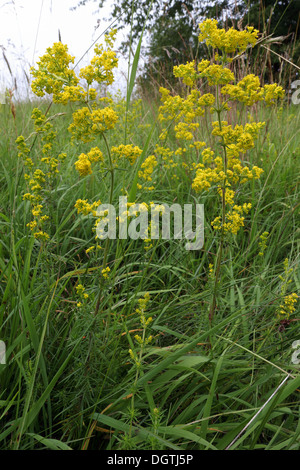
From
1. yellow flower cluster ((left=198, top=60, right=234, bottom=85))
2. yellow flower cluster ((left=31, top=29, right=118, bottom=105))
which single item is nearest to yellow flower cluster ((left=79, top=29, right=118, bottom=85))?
yellow flower cluster ((left=31, top=29, right=118, bottom=105))

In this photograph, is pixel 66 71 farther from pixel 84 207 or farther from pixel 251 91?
pixel 251 91

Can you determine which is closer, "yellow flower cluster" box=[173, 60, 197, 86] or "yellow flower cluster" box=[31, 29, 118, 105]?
"yellow flower cluster" box=[31, 29, 118, 105]

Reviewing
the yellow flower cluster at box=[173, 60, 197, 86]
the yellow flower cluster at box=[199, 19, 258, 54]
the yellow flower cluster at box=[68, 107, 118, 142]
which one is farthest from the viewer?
the yellow flower cluster at box=[173, 60, 197, 86]

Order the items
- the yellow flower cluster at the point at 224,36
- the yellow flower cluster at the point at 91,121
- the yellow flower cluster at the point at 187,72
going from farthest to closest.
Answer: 1. the yellow flower cluster at the point at 187,72
2. the yellow flower cluster at the point at 224,36
3. the yellow flower cluster at the point at 91,121

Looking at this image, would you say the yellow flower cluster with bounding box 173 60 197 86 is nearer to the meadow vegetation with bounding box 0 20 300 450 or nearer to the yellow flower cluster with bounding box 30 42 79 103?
the meadow vegetation with bounding box 0 20 300 450

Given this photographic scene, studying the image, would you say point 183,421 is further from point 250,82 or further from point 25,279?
point 250,82

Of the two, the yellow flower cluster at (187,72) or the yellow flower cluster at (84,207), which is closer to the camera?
the yellow flower cluster at (84,207)

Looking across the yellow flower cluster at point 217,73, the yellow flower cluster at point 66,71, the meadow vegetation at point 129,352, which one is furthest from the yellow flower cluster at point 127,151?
the yellow flower cluster at point 217,73

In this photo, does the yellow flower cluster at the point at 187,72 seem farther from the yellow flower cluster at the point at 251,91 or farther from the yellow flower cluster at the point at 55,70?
the yellow flower cluster at the point at 55,70

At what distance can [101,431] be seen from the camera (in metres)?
1.15

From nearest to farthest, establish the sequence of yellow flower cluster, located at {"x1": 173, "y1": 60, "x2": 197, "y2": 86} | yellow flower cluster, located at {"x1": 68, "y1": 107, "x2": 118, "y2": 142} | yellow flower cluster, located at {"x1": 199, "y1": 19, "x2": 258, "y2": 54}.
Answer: yellow flower cluster, located at {"x1": 68, "y1": 107, "x2": 118, "y2": 142} < yellow flower cluster, located at {"x1": 199, "y1": 19, "x2": 258, "y2": 54} < yellow flower cluster, located at {"x1": 173, "y1": 60, "x2": 197, "y2": 86}
